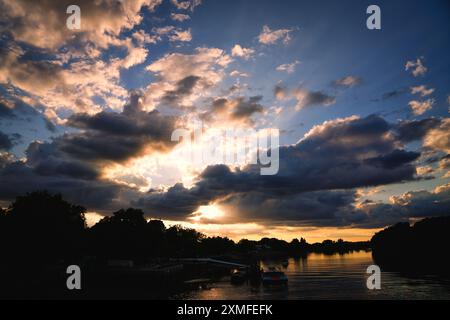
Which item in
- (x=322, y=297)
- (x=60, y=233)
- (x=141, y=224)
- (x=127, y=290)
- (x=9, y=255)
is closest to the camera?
(x=322, y=297)

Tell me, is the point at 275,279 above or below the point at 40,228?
below

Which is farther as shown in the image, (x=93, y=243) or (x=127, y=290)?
(x=93, y=243)

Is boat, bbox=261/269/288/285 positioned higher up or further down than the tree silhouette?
further down

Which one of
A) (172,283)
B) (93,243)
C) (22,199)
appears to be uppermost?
(22,199)

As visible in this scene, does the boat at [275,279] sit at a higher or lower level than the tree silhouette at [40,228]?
lower

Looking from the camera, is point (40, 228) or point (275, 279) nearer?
point (275, 279)

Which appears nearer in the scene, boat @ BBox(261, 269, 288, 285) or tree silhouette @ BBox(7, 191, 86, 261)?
boat @ BBox(261, 269, 288, 285)

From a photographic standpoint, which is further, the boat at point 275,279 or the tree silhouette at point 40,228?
the tree silhouette at point 40,228
